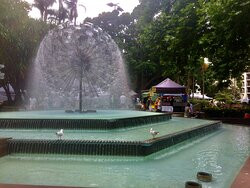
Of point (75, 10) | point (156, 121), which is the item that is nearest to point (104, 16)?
point (75, 10)

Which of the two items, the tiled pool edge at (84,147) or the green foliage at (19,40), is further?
the green foliage at (19,40)

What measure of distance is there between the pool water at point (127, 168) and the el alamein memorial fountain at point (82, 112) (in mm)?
283

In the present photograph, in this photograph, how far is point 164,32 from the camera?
2209 cm

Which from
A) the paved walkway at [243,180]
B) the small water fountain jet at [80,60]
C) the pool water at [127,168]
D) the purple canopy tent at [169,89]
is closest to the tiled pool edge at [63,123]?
the pool water at [127,168]

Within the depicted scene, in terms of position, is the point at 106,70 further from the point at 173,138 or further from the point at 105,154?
the point at 105,154

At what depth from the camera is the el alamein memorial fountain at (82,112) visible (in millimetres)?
9266

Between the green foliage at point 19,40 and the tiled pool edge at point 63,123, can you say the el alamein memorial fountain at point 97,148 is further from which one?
the green foliage at point 19,40

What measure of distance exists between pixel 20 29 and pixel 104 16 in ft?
73.5

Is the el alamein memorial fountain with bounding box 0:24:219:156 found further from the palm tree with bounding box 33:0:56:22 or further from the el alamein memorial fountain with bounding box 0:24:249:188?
the palm tree with bounding box 33:0:56:22

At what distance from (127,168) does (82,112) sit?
9.58m

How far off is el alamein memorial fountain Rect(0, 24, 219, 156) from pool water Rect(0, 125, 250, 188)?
0.28 m

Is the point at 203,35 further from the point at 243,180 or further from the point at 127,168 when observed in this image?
the point at 243,180

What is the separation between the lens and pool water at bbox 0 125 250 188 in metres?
6.72

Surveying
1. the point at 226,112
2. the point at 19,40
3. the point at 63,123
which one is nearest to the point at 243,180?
the point at 63,123
